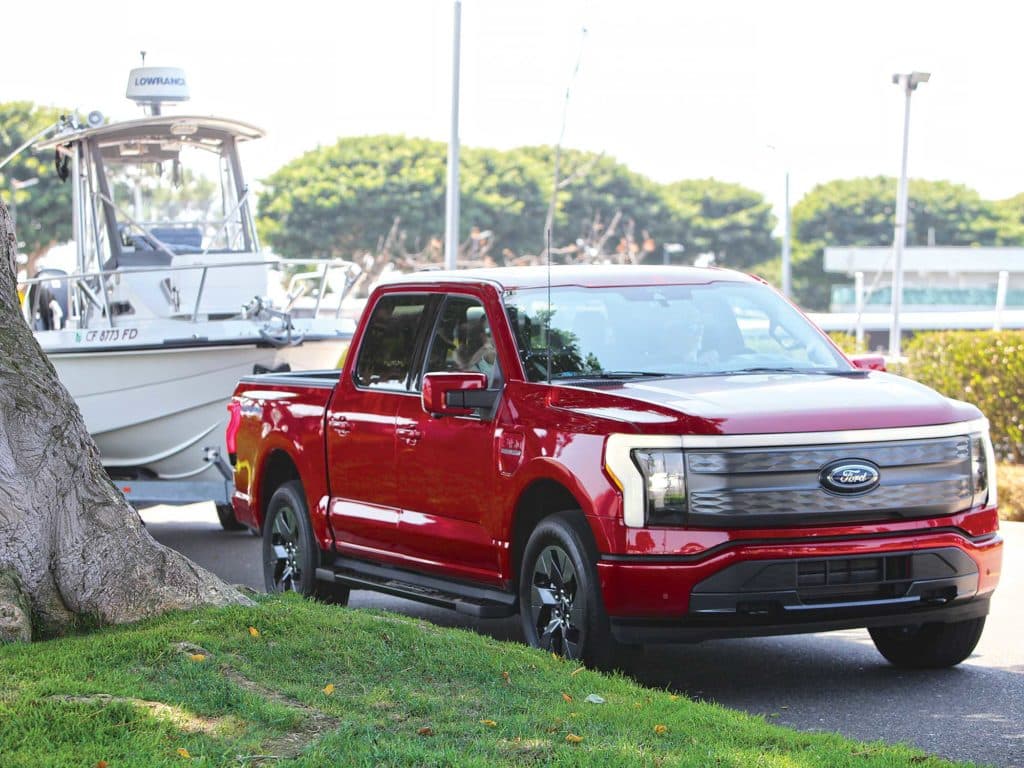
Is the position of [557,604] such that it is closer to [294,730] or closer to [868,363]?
[294,730]

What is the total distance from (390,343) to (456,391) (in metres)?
1.43

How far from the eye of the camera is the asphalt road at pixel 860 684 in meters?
7.05

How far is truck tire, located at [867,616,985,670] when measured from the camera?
27.1 feet

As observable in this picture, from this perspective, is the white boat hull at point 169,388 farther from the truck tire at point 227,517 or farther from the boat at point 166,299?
the truck tire at point 227,517

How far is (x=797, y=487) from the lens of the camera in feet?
24.1

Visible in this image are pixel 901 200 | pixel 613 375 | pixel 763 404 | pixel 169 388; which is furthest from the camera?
pixel 901 200

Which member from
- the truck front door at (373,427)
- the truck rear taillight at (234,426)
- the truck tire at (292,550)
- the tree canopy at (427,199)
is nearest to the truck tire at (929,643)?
the truck front door at (373,427)

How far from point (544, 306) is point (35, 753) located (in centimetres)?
411

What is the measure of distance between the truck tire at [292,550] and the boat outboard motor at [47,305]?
20.4ft

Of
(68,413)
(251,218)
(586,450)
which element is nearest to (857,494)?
(586,450)

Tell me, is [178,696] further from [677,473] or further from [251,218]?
[251,218]

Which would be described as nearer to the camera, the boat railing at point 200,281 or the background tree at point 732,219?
the boat railing at point 200,281

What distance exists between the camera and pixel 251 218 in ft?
57.4

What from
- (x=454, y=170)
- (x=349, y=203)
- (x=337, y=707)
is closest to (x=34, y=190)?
(x=349, y=203)
